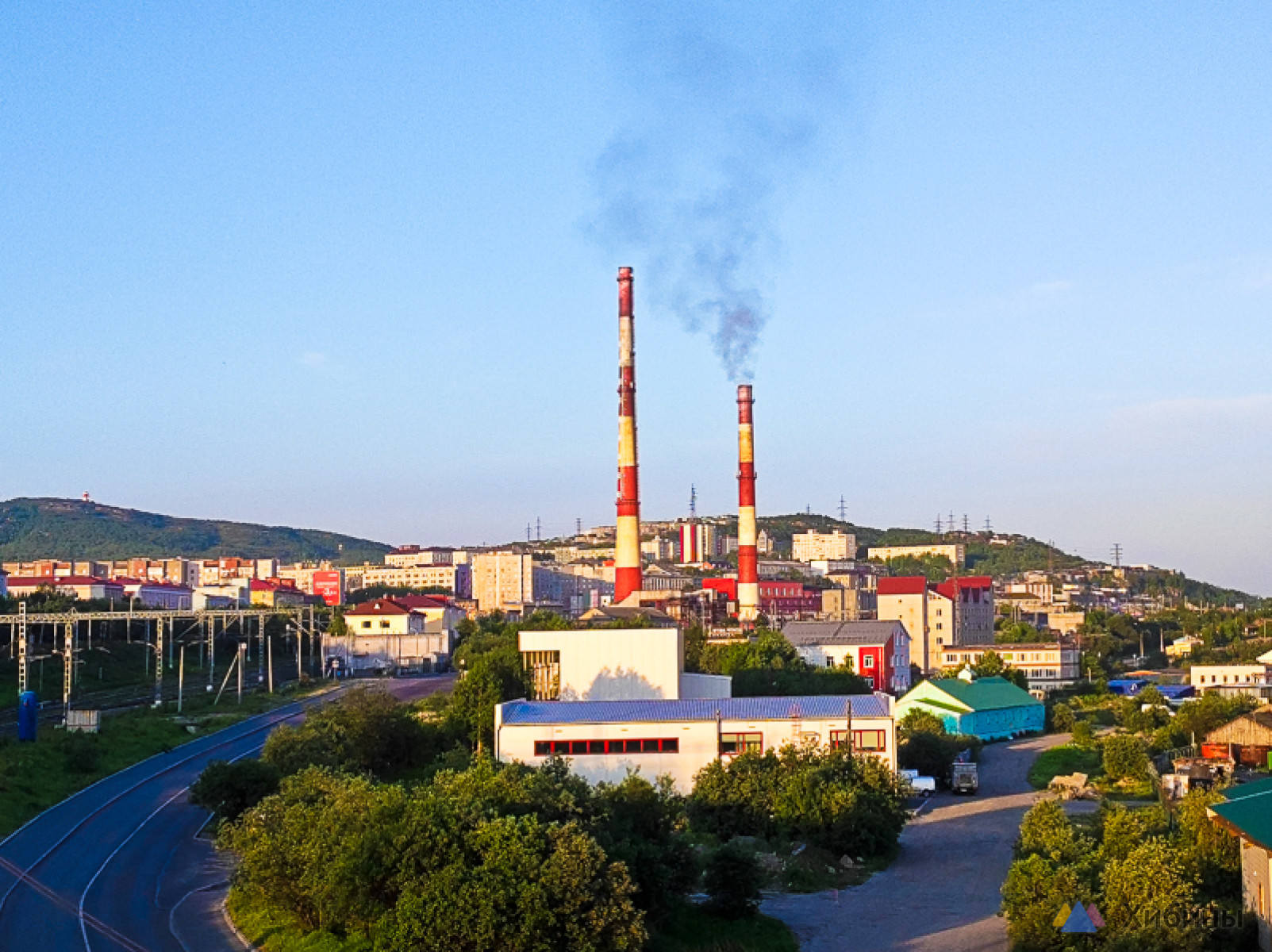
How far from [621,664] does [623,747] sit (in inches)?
360

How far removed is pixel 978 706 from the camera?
56.4m

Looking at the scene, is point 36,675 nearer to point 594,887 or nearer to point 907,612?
point 594,887

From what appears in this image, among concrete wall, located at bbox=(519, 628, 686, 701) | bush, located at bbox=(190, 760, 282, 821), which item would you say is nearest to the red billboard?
concrete wall, located at bbox=(519, 628, 686, 701)

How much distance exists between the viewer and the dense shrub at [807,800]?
30.2 meters

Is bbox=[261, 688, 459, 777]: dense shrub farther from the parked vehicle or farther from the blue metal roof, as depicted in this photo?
the parked vehicle

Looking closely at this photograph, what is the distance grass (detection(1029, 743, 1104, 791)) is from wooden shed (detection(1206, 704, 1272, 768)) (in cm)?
371

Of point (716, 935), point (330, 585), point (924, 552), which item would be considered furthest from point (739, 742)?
point (924, 552)

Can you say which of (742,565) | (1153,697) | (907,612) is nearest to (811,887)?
(1153,697)

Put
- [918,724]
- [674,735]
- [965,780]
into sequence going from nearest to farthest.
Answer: [674,735], [965,780], [918,724]

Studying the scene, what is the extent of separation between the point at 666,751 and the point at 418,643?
1985 inches

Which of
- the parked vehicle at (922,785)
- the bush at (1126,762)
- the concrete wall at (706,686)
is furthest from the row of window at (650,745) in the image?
the concrete wall at (706,686)

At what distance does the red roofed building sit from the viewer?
3651 inches

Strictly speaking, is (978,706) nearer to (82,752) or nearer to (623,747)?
(623,747)

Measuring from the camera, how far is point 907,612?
96312 mm
